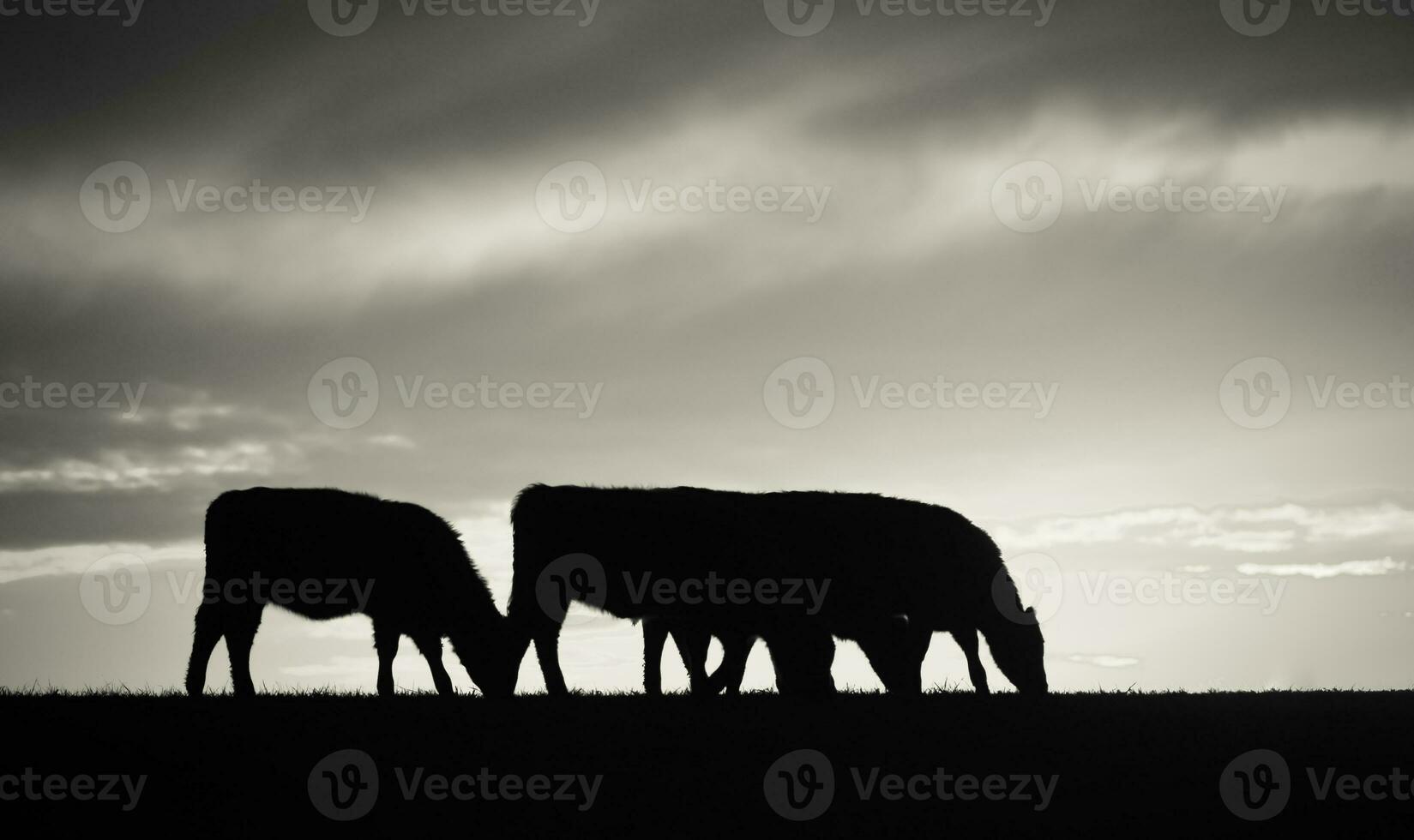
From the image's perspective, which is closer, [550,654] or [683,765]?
[683,765]

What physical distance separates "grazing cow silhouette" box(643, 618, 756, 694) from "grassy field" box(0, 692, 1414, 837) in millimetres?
4389

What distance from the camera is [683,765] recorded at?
11602 millimetres

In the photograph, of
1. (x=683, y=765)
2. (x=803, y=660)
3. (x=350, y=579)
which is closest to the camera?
(x=683, y=765)

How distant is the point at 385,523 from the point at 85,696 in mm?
7128

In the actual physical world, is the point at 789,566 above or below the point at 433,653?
above

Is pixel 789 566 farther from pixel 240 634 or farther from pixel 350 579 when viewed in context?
pixel 240 634

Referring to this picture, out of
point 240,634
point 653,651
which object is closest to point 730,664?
point 653,651

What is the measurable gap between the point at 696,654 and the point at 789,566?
80.7 inches

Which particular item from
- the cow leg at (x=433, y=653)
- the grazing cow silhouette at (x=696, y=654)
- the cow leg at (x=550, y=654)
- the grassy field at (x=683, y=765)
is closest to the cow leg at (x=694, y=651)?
the grazing cow silhouette at (x=696, y=654)

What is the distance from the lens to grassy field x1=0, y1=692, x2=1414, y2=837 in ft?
34.3

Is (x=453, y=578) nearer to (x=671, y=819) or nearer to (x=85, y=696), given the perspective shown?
(x=85, y=696)

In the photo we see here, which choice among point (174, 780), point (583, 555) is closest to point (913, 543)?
point (583, 555)

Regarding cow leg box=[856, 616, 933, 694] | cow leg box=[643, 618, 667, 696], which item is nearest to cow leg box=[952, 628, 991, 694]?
cow leg box=[856, 616, 933, 694]

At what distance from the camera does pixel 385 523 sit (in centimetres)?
2178
